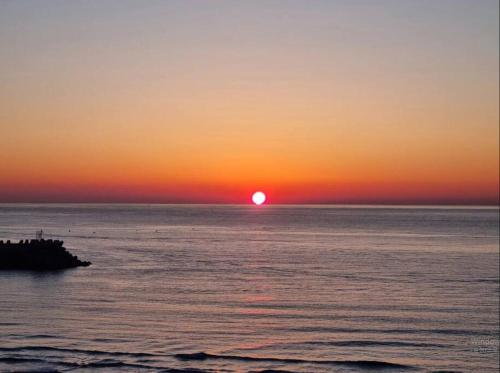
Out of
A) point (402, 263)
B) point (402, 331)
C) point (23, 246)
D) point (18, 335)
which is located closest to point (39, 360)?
point (18, 335)

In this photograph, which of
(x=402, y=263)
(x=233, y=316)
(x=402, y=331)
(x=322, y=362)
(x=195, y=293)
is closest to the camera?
(x=322, y=362)

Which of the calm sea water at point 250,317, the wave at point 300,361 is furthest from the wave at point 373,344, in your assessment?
the wave at point 300,361

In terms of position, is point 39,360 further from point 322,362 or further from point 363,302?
point 363,302

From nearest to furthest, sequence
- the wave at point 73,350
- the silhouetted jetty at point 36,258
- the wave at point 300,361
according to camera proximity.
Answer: the wave at point 300,361 → the wave at point 73,350 → the silhouetted jetty at point 36,258

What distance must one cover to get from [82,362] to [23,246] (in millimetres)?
47096

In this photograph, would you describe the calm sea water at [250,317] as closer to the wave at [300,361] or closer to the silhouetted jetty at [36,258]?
the wave at [300,361]

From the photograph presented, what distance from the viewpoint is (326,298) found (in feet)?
165

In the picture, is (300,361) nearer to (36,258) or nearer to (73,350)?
(73,350)

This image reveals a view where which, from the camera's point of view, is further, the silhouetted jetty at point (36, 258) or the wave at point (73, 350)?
the silhouetted jetty at point (36, 258)

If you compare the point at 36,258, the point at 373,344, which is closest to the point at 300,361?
the point at 373,344

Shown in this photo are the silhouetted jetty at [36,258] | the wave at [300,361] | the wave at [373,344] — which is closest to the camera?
the wave at [300,361]

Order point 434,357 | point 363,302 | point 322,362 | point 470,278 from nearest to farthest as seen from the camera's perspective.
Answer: point 322,362 → point 434,357 → point 363,302 → point 470,278

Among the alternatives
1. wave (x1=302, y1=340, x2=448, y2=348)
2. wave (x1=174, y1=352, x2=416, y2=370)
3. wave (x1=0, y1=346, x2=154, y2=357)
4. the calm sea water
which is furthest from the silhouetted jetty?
wave (x1=302, y1=340, x2=448, y2=348)

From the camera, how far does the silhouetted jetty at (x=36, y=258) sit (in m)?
67.4
